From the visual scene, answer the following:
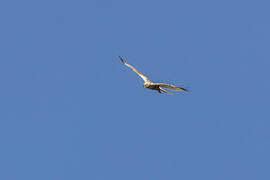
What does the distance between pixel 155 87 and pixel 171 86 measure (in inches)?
255

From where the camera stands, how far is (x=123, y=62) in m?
104

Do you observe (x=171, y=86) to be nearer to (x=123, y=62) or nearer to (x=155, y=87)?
(x=155, y=87)

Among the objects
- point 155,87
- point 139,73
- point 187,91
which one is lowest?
point 187,91

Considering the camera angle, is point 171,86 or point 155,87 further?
point 155,87

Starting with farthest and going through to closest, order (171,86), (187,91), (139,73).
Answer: (139,73) < (171,86) < (187,91)

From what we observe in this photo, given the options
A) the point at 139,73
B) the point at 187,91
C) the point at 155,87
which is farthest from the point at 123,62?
the point at 187,91

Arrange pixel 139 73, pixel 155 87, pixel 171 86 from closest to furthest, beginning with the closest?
pixel 171 86
pixel 155 87
pixel 139 73

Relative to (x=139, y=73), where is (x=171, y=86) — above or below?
below

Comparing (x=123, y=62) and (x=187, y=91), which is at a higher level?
(x=123, y=62)

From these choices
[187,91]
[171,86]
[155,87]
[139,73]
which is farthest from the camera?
[139,73]

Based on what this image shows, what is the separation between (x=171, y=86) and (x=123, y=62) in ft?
63.2

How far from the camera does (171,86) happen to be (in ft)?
287

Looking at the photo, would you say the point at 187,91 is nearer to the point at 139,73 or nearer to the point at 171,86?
the point at 171,86

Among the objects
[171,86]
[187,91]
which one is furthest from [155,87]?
[187,91]
